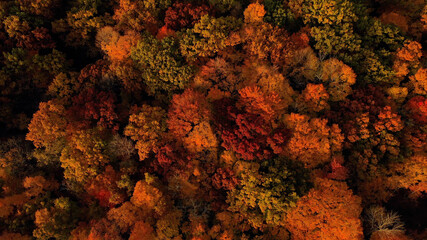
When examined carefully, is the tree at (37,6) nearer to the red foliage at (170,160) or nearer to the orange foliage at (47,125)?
the orange foliage at (47,125)

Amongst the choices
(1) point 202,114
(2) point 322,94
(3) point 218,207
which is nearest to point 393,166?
(2) point 322,94

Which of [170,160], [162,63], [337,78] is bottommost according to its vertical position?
[170,160]

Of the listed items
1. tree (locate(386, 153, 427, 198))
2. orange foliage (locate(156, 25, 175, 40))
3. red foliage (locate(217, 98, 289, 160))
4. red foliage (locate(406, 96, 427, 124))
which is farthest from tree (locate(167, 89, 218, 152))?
red foliage (locate(406, 96, 427, 124))

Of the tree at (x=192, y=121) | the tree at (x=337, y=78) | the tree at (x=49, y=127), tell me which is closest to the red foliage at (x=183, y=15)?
the tree at (x=192, y=121)

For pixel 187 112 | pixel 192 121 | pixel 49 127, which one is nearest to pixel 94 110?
pixel 49 127

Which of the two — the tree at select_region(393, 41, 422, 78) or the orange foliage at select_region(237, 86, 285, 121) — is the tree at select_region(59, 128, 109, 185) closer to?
the orange foliage at select_region(237, 86, 285, 121)

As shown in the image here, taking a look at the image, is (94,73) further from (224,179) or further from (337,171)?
(337,171)
